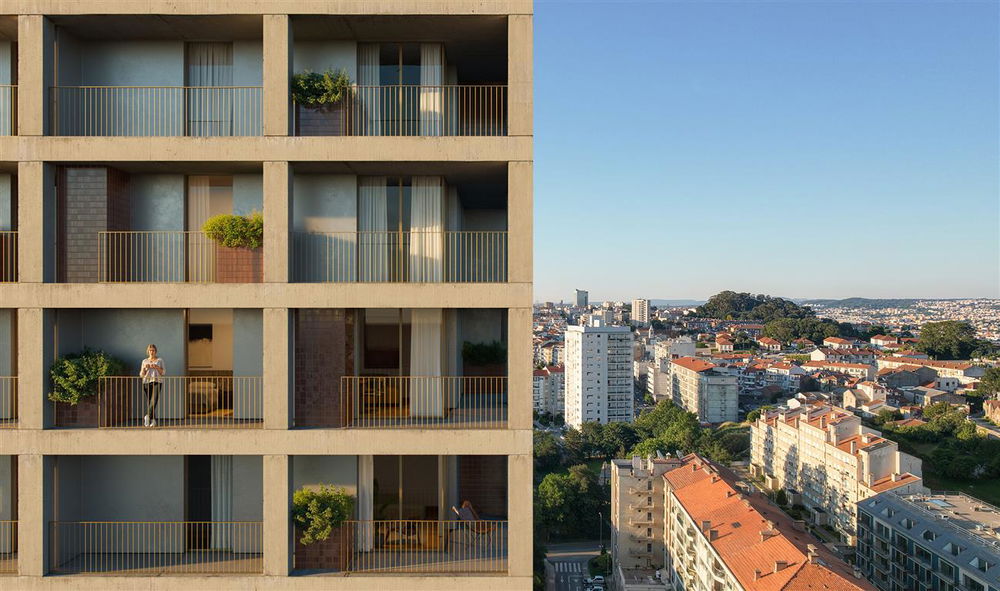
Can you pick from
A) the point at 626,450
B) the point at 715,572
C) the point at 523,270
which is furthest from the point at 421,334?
the point at 626,450

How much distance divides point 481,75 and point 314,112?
351 centimetres

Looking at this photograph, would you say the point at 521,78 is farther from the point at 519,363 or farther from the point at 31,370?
the point at 31,370

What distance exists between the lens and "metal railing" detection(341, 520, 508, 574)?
9.68 metres

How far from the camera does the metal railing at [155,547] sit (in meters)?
9.66

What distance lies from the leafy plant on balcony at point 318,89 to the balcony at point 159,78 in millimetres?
908

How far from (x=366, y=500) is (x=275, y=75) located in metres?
6.87

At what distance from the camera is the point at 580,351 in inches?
5394

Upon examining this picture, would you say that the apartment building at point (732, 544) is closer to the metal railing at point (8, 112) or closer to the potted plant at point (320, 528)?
the potted plant at point (320, 528)

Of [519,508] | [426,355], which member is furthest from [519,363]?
[519,508]

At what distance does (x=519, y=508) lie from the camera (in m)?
9.33

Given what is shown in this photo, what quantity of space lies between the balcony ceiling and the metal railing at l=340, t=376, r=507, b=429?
5853 mm

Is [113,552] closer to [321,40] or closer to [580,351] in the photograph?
[321,40]

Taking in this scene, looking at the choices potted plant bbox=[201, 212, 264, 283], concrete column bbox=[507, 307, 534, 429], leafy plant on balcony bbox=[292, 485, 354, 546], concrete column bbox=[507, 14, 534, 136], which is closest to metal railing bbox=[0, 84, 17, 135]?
potted plant bbox=[201, 212, 264, 283]

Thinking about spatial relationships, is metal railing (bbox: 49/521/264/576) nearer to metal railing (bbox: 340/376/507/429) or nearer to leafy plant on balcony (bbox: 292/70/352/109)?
metal railing (bbox: 340/376/507/429)
